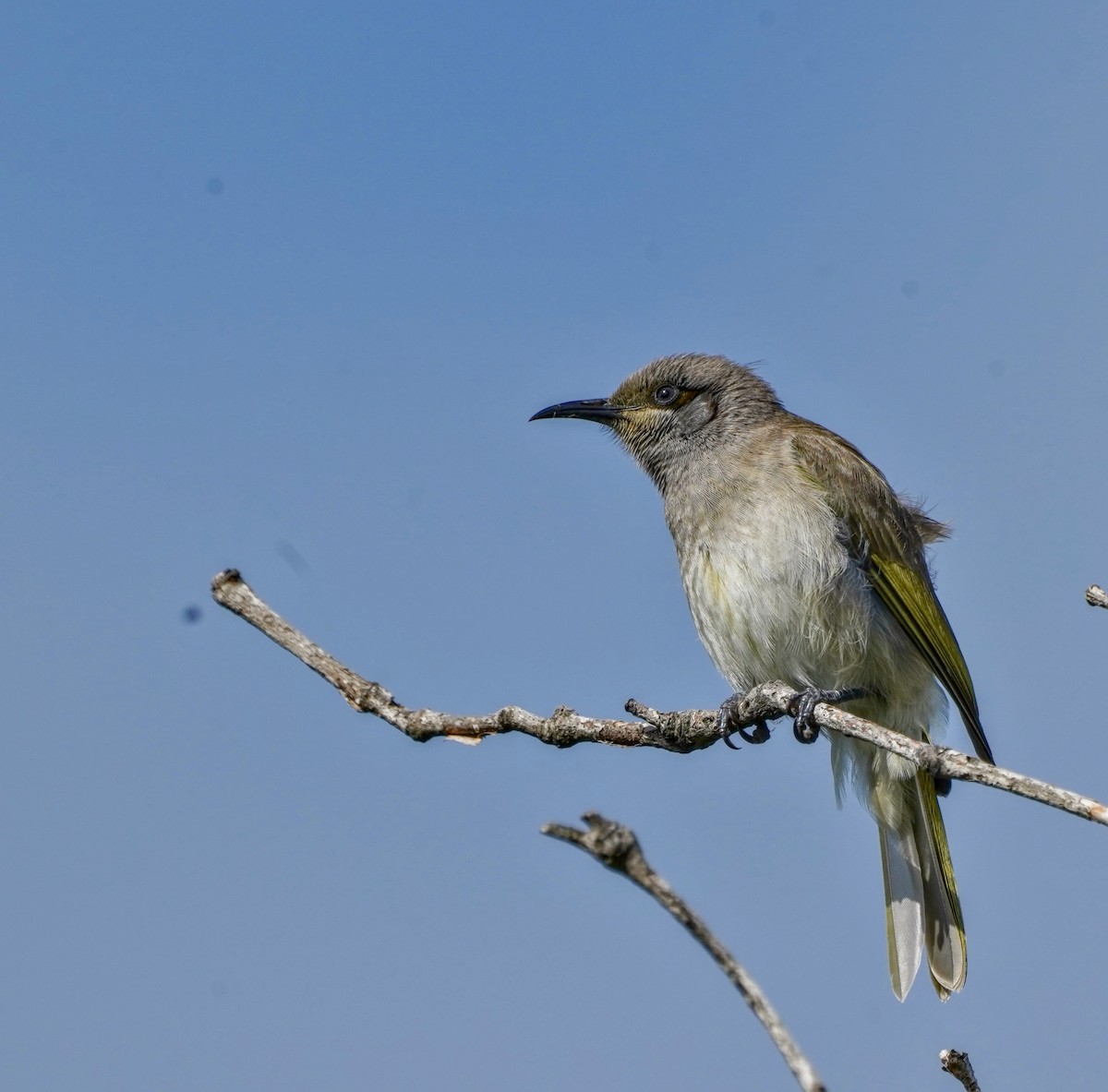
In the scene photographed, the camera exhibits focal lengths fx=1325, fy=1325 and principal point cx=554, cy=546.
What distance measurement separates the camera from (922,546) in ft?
26.0

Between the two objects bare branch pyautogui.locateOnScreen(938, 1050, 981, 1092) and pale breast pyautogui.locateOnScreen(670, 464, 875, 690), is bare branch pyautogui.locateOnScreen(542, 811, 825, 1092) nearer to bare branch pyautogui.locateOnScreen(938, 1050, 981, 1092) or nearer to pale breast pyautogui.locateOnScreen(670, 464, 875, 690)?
bare branch pyautogui.locateOnScreen(938, 1050, 981, 1092)

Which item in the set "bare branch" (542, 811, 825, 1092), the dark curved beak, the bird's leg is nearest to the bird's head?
the dark curved beak

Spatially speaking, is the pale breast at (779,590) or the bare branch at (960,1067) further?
the pale breast at (779,590)

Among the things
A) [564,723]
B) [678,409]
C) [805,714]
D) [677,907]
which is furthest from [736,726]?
[677,907]

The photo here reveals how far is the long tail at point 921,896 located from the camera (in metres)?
7.03

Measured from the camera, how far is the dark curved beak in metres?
8.49

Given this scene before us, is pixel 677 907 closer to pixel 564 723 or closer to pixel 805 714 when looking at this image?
pixel 564 723

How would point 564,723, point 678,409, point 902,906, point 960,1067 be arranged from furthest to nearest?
point 678,409 → point 902,906 → point 564,723 → point 960,1067

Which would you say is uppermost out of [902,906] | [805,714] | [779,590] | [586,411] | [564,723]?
[586,411]

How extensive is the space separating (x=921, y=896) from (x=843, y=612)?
168cm

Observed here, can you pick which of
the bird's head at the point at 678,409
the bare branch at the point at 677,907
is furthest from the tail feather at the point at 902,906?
the bare branch at the point at 677,907

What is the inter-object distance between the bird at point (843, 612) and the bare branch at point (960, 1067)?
329 cm

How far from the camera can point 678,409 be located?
8297 millimetres

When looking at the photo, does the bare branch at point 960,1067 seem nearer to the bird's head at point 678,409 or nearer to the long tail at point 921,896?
the long tail at point 921,896
